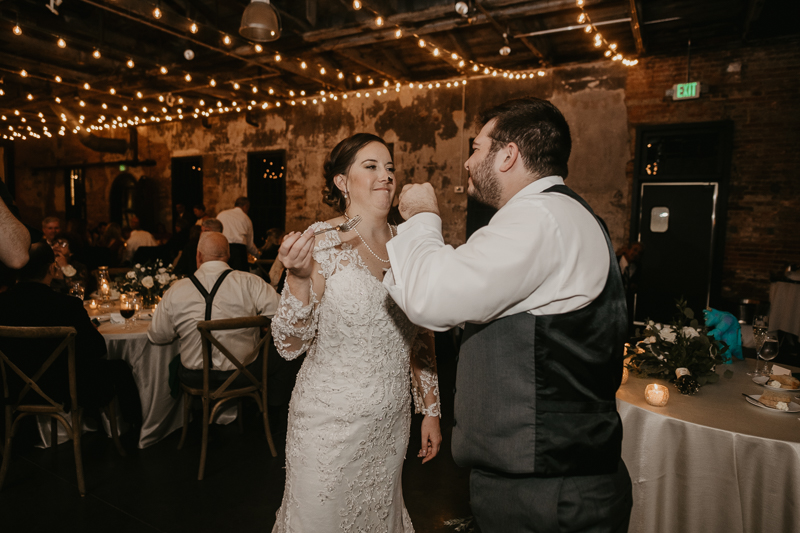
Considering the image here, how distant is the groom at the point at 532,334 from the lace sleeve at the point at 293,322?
0.55 meters

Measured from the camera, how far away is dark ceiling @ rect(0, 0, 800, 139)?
214 inches

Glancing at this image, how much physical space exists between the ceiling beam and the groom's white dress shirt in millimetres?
4880

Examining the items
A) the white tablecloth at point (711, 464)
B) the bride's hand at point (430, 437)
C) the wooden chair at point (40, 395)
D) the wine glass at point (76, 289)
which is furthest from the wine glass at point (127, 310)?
the white tablecloth at point (711, 464)

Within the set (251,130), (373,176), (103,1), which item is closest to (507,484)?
(373,176)

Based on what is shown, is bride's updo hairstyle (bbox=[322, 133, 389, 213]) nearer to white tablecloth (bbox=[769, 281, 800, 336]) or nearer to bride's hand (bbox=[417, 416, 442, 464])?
bride's hand (bbox=[417, 416, 442, 464])

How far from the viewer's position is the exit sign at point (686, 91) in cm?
628

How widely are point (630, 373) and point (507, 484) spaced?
171cm

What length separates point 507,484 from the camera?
3.68 ft

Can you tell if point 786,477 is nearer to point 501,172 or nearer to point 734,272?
point 501,172

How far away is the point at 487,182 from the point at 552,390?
0.52m

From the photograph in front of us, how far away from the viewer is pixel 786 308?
5480mm

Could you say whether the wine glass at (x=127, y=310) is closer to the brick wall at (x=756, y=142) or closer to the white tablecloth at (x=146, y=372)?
the white tablecloth at (x=146, y=372)

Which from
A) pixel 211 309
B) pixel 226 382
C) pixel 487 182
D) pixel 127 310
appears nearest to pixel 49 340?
pixel 127 310

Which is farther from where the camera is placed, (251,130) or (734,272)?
(251,130)
